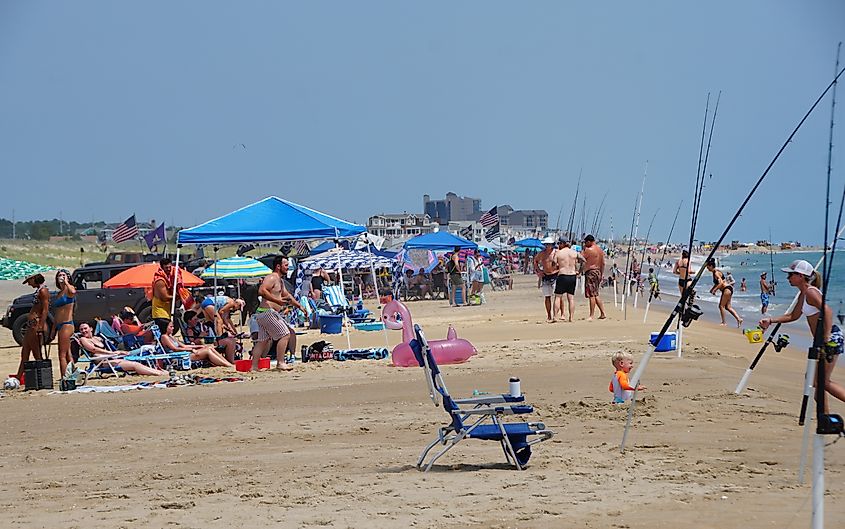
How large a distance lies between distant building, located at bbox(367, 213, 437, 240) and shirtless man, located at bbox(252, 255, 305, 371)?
74.5 meters

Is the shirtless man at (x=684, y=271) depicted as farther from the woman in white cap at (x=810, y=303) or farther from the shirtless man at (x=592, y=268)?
the woman in white cap at (x=810, y=303)

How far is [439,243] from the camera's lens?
31094 mm

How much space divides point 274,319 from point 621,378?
17.8ft

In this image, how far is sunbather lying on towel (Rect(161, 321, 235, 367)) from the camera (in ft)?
43.7

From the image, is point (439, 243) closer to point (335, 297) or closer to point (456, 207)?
point (335, 297)

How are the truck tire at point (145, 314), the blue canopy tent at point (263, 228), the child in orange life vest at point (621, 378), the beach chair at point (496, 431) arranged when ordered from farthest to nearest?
the truck tire at point (145, 314) → the blue canopy tent at point (263, 228) → the child in orange life vest at point (621, 378) → the beach chair at point (496, 431)

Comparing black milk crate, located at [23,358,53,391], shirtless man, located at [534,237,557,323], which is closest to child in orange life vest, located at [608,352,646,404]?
black milk crate, located at [23,358,53,391]

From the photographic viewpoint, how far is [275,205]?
14883 mm

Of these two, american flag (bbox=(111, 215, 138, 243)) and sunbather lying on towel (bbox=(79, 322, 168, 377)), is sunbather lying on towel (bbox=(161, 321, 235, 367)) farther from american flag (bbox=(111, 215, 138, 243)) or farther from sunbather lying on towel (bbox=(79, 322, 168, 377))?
american flag (bbox=(111, 215, 138, 243))

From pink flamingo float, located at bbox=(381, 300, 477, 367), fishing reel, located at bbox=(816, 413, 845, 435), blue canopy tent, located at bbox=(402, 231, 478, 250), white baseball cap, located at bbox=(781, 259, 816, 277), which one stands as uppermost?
blue canopy tent, located at bbox=(402, 231, 478, 250)

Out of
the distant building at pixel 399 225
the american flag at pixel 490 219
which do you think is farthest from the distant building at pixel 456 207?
the american flag at pixel 490 219

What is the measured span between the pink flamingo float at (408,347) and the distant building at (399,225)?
74.4 meters

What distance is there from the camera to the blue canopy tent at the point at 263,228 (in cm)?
1432

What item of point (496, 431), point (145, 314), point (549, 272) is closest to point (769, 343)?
point (496, 431)
